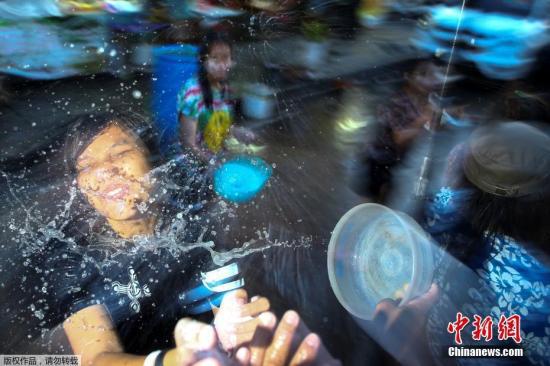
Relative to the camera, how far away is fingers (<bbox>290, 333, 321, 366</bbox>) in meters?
0.83

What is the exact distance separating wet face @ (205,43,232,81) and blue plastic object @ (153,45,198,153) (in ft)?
0.15

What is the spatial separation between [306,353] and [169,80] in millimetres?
855

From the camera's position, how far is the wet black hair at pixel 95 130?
3.56 ft

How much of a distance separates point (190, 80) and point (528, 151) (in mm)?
936

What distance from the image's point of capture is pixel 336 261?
3.29 feet

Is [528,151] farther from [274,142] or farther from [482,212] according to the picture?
[274,142]

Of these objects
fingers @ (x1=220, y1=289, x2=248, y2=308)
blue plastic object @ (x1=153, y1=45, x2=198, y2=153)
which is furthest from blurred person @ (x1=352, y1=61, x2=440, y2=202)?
blue plastic object @ (x1=153, y1=45, x2=198, y2=153)

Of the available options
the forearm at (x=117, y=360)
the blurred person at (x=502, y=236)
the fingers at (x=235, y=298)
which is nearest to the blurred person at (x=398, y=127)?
the blurred person at (x=502, y=236)

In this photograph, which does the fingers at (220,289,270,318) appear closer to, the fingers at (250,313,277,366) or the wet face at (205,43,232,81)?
→ the fingers at (250,313,277,366)

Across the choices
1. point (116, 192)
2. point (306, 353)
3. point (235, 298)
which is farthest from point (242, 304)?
point (116, 192)

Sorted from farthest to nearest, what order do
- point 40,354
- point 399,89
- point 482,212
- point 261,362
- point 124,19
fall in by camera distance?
point 399,89 < point 124,19 < point 40,354 < point 482,212 < point 261,362

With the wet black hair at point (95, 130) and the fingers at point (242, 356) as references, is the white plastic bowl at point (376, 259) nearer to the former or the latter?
the fingers at point (242, 356)

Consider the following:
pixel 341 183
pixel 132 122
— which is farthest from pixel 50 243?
pixel 341 183

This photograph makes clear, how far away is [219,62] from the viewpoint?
4.05 ft
